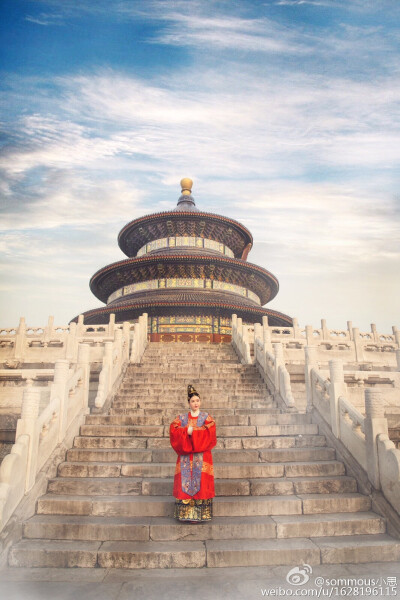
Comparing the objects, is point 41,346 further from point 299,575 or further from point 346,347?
point 299,575

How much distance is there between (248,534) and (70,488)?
2.63 metres

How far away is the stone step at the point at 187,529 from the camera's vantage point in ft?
16.0

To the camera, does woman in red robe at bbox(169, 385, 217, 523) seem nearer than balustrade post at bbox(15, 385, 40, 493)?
Yes

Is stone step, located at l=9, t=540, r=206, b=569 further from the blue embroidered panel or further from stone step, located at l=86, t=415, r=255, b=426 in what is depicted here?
stone step, located at l=86, t=415, r=255, b=426

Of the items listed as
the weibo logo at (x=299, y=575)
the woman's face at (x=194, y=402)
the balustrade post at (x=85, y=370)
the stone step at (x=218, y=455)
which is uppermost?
the balustrade post at (x=85, y=370)

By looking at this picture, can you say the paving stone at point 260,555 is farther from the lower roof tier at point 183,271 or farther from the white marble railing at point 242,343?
the lower roof tier at point 183,271

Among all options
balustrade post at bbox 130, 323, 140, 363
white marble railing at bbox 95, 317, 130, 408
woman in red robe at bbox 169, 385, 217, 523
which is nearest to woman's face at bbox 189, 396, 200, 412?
woman in red robe at bbox 169, 385, 217, 523

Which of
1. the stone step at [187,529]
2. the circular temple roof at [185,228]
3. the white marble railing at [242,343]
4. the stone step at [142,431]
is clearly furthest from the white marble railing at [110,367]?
the circular temple roof at [185,228]

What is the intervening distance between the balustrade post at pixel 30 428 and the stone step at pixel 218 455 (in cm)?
117

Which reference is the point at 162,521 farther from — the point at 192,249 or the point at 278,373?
the point at 192,249

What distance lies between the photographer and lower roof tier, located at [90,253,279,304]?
997 inches

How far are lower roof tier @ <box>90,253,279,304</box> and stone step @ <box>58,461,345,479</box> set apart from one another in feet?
63.4

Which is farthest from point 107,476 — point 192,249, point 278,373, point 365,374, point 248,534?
point 192,249

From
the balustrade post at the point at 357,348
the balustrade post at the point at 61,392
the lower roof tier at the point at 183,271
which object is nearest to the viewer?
the balustrade post at the point at 61,392
